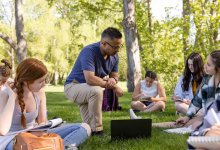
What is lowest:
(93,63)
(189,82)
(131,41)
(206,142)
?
(206,142)

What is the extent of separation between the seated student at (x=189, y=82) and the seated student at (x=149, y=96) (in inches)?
50.9

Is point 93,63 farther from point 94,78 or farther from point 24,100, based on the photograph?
point 24,100

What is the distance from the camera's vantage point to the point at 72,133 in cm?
411

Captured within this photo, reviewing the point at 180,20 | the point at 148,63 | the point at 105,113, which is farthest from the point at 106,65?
the point at 148,63

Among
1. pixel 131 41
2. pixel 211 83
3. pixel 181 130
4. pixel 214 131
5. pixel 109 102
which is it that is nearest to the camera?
pixel 214 131

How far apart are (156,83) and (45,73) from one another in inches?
201

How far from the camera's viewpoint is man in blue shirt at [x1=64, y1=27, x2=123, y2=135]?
5.00m

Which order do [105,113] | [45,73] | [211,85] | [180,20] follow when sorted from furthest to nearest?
[180,20] < [105,113] < [211,85] < [45,73]

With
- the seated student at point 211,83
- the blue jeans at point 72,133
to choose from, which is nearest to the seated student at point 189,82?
the seated student at point 211,83

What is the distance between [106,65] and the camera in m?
5.39

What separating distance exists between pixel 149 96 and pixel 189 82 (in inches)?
73.2

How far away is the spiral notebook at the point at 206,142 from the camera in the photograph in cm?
270

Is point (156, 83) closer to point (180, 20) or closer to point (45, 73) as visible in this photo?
point (45, 73)

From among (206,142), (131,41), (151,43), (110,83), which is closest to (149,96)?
(110,83)
